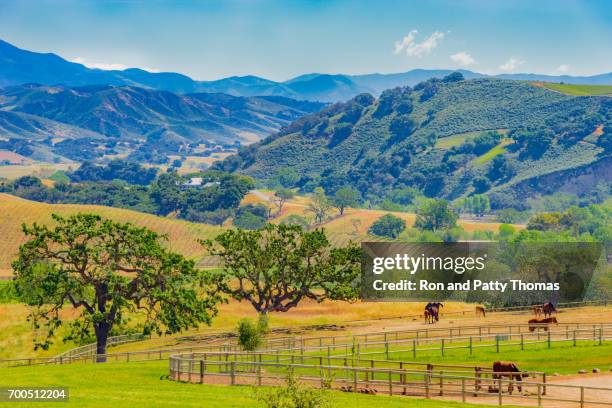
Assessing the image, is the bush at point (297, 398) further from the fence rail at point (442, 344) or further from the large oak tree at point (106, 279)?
the large oak tree at point (106, 279)

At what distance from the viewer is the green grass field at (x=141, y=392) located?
36.0 metres

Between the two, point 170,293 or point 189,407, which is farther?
point 170,293

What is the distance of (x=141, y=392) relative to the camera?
128 feet

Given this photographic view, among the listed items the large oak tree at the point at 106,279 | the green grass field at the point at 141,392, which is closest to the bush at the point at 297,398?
the green grass field at the point at 141,392

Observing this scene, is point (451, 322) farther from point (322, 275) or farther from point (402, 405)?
point (402, 405)

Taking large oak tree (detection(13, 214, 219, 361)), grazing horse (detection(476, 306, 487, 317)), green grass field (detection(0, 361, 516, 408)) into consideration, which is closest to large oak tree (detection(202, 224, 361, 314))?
large oak tree (detection(13, 214, 219, 361))

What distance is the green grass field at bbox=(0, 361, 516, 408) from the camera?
35969 millimetres

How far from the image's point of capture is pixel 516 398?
39812mm

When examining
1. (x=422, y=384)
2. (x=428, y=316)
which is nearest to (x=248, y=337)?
(x=422, y=384)

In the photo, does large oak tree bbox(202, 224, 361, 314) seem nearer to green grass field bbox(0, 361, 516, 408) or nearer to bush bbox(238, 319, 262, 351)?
bush bbox(238, 319, 262, 351)

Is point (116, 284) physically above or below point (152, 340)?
above

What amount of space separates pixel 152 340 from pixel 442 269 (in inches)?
2223

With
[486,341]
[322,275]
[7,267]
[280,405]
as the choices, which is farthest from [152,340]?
[7,267]

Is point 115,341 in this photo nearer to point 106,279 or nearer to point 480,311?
point 106,279
